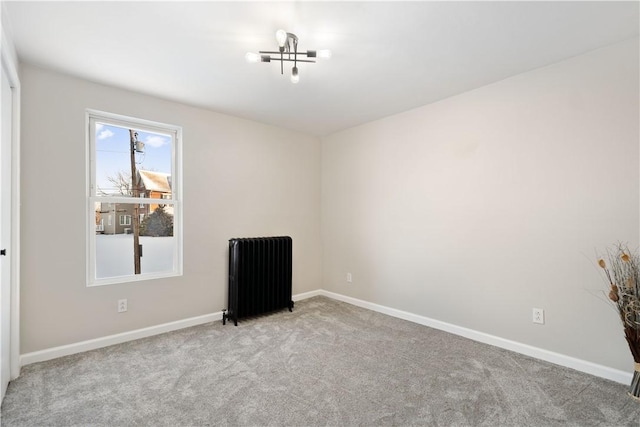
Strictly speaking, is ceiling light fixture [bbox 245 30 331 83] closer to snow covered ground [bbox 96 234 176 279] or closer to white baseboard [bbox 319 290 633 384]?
snow covered ground [bbox 96 234 176 279]

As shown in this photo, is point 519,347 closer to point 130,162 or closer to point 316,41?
point 316,41

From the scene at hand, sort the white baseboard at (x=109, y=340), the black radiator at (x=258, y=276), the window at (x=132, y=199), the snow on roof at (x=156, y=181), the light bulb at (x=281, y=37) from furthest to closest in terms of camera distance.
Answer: the black radiator at (x=258, y=276), the snow on roof at (x=156, y=181), the window at (x=132, y=199), the white baseboard at (x=109, y=340), the light bulb at (x=281, y=37)

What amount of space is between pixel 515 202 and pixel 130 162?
3.69 m

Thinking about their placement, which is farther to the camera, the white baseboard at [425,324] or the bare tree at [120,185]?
the bare tree at [120,185]

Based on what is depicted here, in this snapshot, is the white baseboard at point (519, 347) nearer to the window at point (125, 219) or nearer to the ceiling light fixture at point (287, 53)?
the ceiling light fixture at point (287, 53)

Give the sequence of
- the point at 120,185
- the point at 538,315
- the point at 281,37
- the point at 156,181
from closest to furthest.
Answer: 1. the point at 281,37
2. the point at 538,315
3. the point at 120,185
4. the point at 156,181

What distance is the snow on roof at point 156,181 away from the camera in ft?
10.3

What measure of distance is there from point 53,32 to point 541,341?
4.30 meters

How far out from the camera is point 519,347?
2.60 metres

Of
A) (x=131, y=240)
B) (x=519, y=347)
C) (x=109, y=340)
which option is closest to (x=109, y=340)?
(x=109, y=340)

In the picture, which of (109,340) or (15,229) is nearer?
(15,229)

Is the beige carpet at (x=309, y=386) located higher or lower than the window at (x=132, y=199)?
lower

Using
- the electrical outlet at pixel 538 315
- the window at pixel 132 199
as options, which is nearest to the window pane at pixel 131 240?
the window at pixel 132 199

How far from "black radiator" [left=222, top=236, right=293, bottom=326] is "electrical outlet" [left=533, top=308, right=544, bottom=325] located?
252 centimetres
